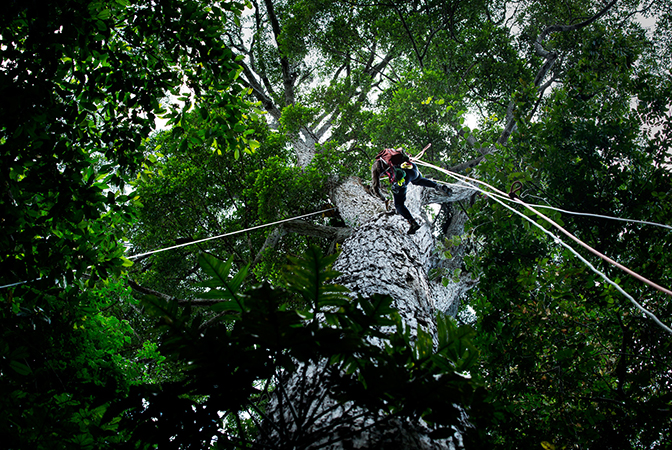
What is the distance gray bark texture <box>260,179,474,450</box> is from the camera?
3.33 feet

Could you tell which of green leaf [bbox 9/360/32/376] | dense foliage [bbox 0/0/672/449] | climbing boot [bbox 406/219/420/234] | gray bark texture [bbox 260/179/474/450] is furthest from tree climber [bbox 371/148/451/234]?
green leaf [bbox 9/360/32/376]

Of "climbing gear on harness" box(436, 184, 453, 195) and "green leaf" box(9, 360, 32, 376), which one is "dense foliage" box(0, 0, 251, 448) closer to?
"green leaf" box(9, 360, 32, 376)

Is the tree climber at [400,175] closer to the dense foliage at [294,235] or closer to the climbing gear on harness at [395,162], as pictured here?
the climbing gear on harness at [395,162]

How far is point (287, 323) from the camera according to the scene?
2.92 ft

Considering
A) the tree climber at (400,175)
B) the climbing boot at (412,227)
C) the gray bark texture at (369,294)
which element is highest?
the tree climber at (400,175)

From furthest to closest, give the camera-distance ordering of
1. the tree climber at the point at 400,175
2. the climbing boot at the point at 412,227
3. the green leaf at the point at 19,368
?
the tree climber at the point at 400,175 → the climbing boot at the point at 412,227 → the green leaf at the point at 19,368

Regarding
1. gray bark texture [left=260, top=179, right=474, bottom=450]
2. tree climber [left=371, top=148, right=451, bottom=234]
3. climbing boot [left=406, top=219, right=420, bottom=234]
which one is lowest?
gray bark texture [left=260, top=179, right=474, bottom=450]

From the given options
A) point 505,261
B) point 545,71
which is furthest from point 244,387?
point 545,71

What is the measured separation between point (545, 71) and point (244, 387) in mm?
7769

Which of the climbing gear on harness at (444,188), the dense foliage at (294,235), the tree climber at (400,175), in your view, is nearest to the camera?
the dense foliage at (294,235)

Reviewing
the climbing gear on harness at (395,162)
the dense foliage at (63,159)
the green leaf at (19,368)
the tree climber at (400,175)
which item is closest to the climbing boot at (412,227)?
the tree climber at (400,175)

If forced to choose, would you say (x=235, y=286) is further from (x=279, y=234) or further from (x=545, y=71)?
(x=545, y=71)

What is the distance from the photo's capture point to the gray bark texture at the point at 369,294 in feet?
3.33

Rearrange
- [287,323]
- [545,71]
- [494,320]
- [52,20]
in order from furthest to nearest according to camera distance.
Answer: [545,71] → [494,320] → [52,20] → [287,323]
